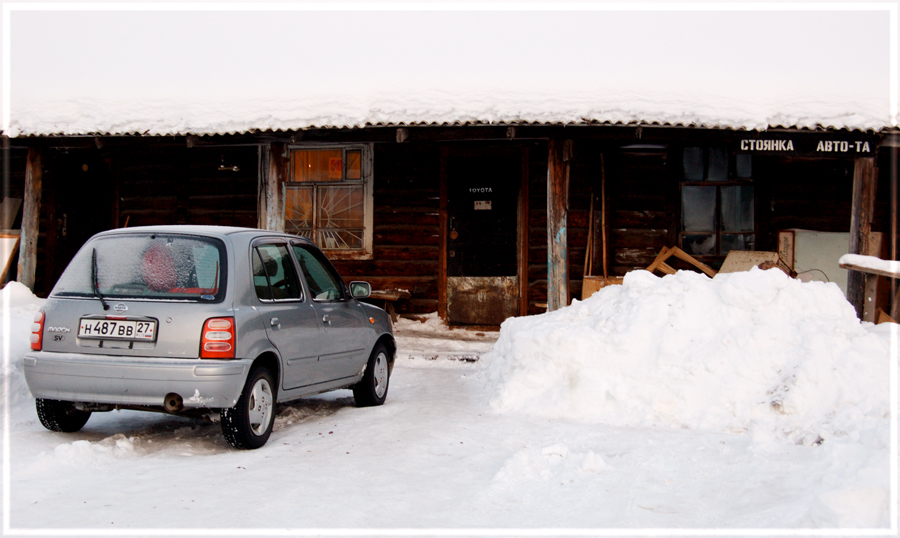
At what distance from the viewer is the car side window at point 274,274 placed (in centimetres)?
515

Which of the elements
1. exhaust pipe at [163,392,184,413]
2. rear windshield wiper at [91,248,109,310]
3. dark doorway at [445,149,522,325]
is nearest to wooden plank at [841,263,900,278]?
dark doorway at [445,149,522,325]

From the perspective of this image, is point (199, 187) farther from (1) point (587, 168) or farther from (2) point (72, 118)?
(1) point (587, 168)

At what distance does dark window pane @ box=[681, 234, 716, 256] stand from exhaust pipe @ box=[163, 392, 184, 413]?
9080mm

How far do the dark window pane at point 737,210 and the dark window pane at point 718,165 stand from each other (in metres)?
0.21

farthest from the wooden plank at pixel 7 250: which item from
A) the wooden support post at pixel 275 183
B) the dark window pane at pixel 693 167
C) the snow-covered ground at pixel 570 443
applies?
the dark window pane at pixel 693 167

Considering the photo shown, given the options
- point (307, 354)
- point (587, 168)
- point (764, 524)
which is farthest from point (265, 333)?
point (587, 168)

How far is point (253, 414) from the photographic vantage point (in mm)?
4867

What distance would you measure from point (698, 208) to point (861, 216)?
2554mm

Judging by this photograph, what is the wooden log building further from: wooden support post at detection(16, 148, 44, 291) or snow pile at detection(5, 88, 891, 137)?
snow pile at detection(5, 88, 891, 137)

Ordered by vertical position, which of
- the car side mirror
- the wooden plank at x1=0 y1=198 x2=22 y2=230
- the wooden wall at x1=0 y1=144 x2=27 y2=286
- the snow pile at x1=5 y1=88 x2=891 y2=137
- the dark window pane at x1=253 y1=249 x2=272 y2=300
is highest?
the snow pile at x1=5 y1=88 x2=891 y2=137

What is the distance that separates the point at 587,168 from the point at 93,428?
27.8 ft

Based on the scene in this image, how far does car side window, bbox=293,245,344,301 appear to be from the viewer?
5.93 meters

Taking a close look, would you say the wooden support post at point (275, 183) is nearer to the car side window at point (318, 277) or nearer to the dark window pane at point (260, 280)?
the car side window at point (318, 277)

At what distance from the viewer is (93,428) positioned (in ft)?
17.6
